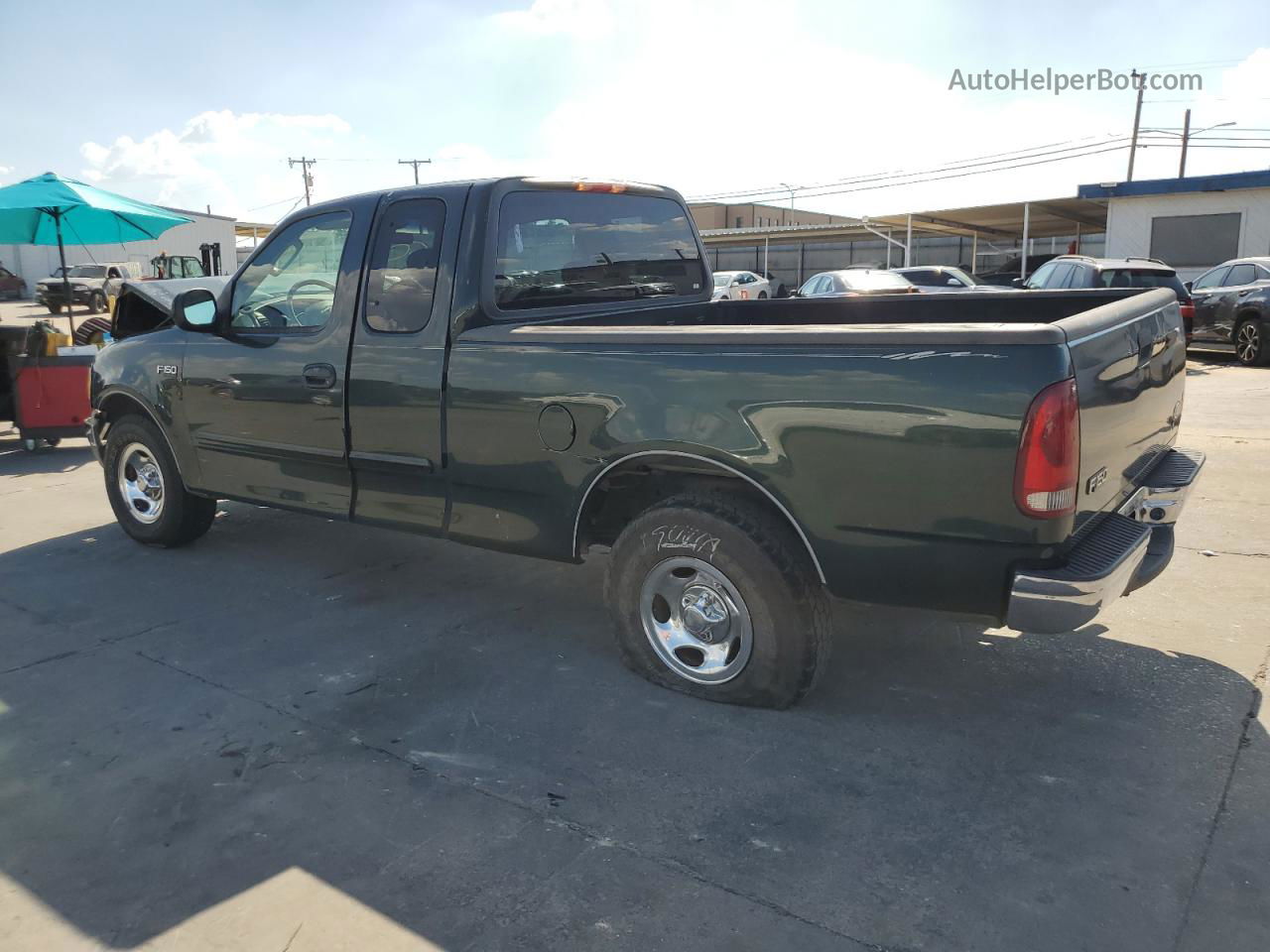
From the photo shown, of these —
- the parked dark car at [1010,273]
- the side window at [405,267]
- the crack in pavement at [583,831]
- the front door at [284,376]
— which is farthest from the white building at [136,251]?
the crack in pavement at [583,831]

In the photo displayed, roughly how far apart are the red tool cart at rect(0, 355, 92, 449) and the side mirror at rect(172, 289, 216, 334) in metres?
4.87

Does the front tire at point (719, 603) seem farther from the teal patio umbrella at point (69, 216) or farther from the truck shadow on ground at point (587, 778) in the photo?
the teal patio umbrella at point (69, 216)

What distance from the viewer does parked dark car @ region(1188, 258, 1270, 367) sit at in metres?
14.6

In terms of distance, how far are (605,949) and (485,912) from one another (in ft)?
1.16

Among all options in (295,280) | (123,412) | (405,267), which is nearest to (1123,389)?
(405,267)

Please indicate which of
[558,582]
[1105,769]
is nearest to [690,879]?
[1105,769]

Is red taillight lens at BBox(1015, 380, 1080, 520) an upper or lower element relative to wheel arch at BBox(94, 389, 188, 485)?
upper

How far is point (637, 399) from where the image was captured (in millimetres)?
3617

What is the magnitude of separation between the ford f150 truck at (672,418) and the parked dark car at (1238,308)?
40.0 ft

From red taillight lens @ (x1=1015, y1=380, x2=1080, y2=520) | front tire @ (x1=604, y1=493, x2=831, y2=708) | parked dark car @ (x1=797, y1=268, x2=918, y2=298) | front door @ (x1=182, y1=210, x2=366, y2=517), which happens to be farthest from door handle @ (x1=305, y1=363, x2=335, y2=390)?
parked dark car @ (x1=797, y1=268, x2=918, y2=298)

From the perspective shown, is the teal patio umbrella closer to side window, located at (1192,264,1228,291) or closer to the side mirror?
the side mirror

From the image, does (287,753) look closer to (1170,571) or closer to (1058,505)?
(1058,505)

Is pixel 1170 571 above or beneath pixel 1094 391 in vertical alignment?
beneath

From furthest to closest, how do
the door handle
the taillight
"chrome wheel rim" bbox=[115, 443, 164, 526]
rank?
the taillight < "chrome wheel rim" bbox=[115, 443, 164, 526] < the door handle
